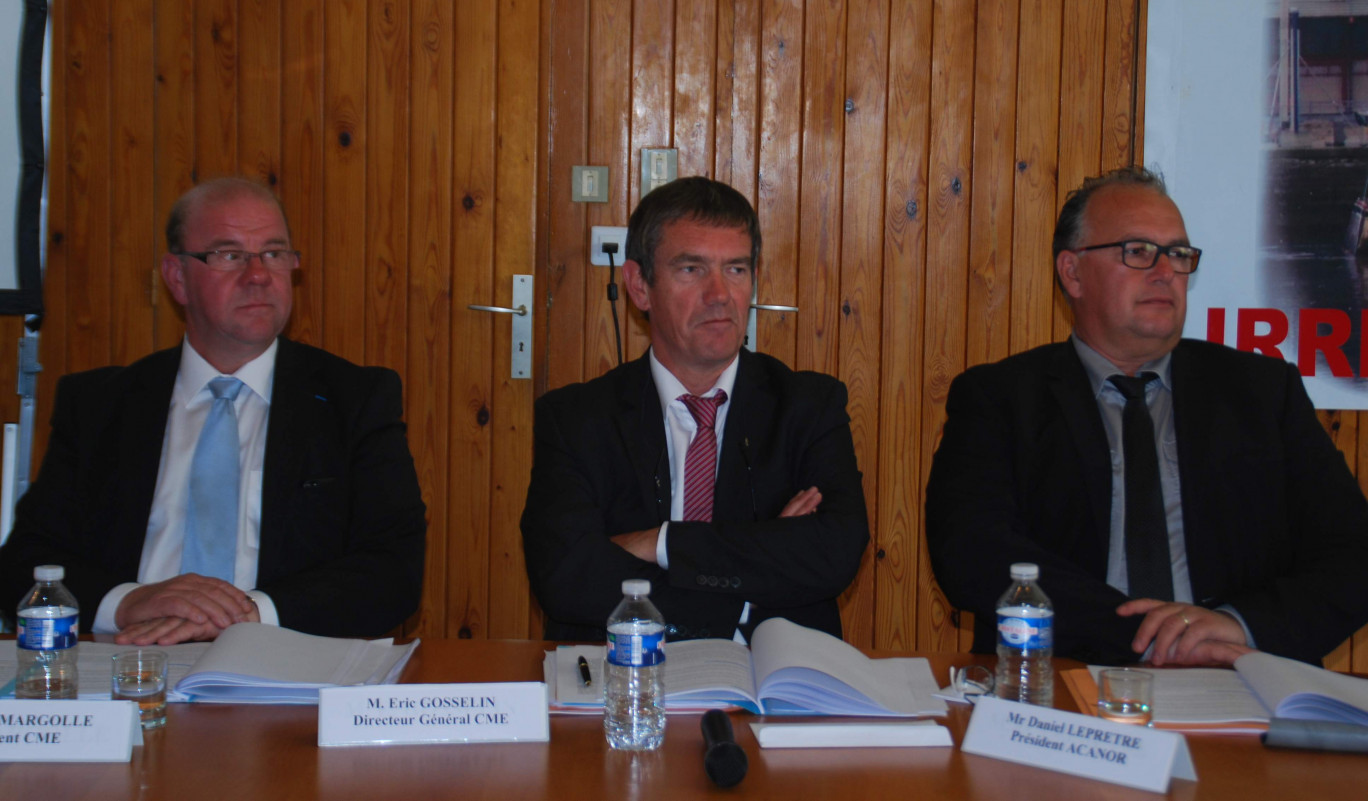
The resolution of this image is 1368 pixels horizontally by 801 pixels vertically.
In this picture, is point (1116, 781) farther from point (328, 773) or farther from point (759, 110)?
point (759, 110)

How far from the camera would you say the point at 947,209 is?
377cm

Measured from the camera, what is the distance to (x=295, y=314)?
12.5 feet

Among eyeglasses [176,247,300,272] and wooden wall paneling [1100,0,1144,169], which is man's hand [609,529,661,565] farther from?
wooden wall paneling [1100,0,1144,169]

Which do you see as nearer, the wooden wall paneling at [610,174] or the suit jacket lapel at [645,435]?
the suit jacket lapel at [645,435]

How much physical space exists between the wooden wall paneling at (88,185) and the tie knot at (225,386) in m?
1.63

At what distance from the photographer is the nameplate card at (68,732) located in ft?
4.32

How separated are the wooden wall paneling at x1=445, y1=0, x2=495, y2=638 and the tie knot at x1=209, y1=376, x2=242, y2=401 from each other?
4.39 ft

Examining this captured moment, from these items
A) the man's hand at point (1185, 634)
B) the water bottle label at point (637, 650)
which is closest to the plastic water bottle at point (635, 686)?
the water bottle label at point (637, 650)

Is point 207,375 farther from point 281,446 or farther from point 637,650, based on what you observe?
point 637,650

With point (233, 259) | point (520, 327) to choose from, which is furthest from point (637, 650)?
point (520, 327)

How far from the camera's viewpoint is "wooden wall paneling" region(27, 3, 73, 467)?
378cm

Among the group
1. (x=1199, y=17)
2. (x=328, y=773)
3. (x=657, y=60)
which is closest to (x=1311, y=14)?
(x=1199, y=17)

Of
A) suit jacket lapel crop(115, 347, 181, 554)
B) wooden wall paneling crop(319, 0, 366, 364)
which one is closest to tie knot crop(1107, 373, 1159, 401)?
suit jacket lapel crop(115, 347, 181, 554)

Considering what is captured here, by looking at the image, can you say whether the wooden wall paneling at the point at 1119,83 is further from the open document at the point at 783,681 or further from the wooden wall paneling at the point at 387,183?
the open document at the point at 783,681
